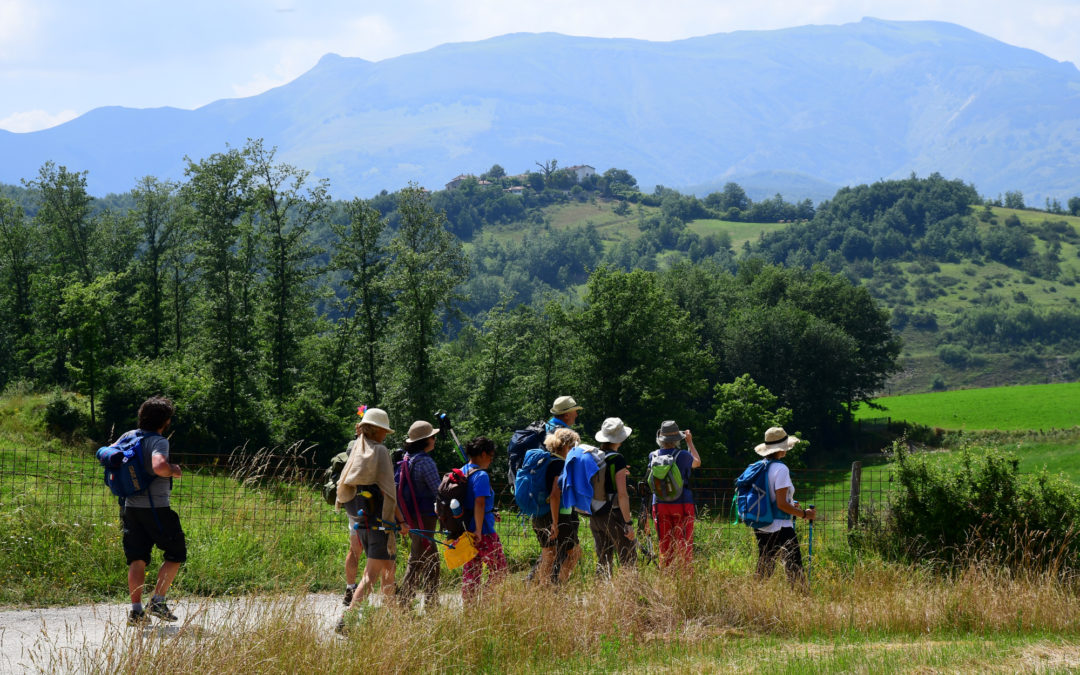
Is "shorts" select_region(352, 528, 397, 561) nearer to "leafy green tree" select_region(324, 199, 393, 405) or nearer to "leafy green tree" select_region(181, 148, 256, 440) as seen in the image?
"leafy green tree" select_region(181, 148, 256, 440)

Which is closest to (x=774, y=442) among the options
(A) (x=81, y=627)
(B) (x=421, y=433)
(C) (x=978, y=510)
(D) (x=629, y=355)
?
(C) (x=978, y=510)

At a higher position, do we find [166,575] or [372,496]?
[372,496]

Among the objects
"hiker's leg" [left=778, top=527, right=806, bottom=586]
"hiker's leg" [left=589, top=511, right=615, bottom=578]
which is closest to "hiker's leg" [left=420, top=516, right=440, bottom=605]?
"hiker's leg" [left=589, top=511, right=615, bottom=578]

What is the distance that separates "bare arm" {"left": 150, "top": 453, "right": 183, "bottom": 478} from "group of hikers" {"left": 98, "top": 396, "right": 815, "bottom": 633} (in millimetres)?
11

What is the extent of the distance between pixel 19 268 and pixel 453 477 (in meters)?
48.4

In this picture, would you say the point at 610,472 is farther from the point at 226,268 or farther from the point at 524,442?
the point at 226,268

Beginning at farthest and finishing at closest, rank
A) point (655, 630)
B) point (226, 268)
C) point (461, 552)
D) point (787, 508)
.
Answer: point (226, 268) → point (787, 508) → point (461, 552) → point (655, 630)

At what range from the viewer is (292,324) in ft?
149

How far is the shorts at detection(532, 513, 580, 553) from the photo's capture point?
27.6 feet

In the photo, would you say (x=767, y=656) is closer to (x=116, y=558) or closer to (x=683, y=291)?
(x=116, y=558)

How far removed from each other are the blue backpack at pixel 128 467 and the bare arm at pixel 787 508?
5431 mm

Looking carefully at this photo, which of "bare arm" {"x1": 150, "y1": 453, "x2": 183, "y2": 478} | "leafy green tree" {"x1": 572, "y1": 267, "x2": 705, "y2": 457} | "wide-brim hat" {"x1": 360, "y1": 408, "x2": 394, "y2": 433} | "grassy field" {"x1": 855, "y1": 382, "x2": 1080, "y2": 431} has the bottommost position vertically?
"grassy field" {"x1": 855, "y1": 382, "x2": 1080, "y2": 431}

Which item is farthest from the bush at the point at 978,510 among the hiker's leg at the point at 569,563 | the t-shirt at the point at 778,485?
the hiker's leg at the point at 569,563

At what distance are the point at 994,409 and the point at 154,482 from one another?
7435 centimetres
